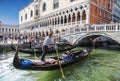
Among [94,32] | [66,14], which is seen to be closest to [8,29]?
[66,14]

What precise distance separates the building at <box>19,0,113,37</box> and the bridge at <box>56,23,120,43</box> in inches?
112

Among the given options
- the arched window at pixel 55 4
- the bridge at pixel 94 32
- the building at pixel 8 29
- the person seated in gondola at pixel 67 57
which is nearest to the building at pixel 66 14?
the arched window at pixel 55 4

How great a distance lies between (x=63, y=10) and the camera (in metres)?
18.7

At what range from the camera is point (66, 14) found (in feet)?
59.6

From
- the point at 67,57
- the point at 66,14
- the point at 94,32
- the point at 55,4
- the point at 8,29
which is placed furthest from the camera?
the point at 8,29

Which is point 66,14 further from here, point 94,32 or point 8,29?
point 8,29

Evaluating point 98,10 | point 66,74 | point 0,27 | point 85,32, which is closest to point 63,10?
point 98,10

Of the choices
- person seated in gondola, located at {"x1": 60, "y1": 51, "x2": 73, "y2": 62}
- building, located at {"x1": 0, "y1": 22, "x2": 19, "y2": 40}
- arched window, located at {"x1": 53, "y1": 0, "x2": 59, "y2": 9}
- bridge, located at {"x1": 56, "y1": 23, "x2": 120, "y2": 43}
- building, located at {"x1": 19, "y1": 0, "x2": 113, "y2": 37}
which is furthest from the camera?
building, located at {"x1": 0, "y1": 22, "x2": 19, "y2": 40}

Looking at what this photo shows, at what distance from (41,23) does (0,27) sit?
14.8m

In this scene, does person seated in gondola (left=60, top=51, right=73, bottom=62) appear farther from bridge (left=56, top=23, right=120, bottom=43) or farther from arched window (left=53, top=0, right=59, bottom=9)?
arched window (left=53, top=0, right=59, bottom=9)

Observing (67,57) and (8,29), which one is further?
(8,29)

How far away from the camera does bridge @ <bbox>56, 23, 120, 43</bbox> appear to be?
1039cm

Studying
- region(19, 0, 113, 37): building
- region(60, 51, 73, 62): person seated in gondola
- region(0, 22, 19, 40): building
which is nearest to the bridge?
region(19, 0, 113, 37): building

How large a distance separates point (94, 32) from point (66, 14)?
727cm
